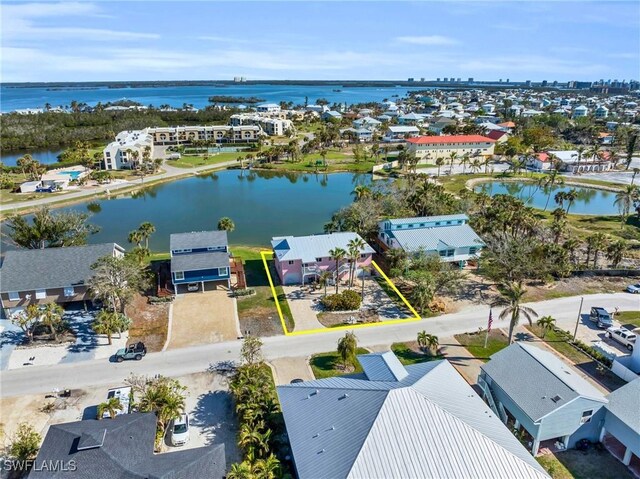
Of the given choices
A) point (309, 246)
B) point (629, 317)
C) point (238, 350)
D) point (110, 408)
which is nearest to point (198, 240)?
point (309, 246)

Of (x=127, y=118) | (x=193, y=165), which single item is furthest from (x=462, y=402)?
(x=127, y=118)

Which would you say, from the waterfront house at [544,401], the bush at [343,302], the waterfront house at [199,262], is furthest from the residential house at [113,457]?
the waterfront house at [199,262]

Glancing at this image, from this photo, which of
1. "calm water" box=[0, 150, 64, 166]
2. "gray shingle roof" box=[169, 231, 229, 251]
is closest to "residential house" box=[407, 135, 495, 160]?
"gray shingle roof" box=[169, 231, 229, 251]

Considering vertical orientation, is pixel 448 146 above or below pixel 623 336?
above

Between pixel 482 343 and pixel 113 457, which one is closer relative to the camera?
pixel 113 457

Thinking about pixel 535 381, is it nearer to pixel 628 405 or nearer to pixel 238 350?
pixel 628 405

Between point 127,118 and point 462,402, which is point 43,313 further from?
point 127,118

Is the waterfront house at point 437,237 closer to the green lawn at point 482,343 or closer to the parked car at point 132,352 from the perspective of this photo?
the green lawn at point 482,343

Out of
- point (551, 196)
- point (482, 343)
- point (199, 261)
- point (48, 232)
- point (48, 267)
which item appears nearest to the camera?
point (482, 343)
